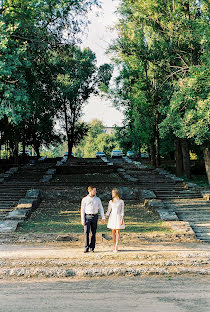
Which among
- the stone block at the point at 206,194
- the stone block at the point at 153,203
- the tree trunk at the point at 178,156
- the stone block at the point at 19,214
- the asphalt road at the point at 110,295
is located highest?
the tree trunk at the point at 178,156

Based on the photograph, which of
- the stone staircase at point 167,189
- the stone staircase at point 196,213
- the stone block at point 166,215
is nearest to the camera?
the stone staircase at point 196,213

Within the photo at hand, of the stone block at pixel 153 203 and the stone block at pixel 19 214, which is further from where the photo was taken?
the stone block at pixel 153 203

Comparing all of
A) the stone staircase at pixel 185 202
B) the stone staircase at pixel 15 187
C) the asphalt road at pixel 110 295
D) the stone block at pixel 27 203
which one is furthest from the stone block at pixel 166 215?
the asphalt road at pixel 110 295

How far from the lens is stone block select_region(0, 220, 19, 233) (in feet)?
44.3

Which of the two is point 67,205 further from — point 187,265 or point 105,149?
point 105,149

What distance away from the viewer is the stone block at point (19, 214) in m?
15.5

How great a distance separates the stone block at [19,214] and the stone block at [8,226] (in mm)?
686

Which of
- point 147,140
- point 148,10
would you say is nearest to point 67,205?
point 148,10

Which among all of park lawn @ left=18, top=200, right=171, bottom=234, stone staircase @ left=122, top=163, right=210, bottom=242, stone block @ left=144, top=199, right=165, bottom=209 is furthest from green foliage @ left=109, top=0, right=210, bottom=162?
park lawn @ left=18, top=200, right=171, bottom=234

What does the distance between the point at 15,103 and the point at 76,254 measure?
973 cm

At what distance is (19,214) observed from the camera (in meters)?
16.1

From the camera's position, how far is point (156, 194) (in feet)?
70.4

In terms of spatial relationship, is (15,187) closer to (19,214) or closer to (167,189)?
(19,214)

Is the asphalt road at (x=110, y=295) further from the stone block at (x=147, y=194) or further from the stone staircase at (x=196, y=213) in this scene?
the stone block at (x=147, y=194)
